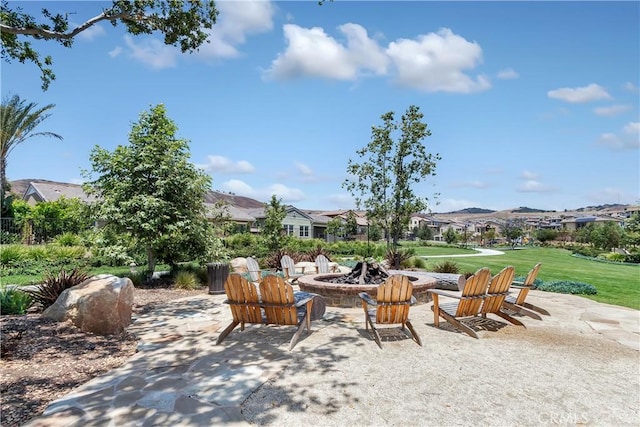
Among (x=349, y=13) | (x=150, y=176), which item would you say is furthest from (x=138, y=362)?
(x=349, y=13)

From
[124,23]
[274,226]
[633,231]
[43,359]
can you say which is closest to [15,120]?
[274,226]

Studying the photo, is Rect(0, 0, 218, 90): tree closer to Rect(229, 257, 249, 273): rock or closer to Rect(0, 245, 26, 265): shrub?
Rect(229, 257, 249, 273): rock

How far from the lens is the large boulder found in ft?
17.6

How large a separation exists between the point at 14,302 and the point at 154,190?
17.7ft

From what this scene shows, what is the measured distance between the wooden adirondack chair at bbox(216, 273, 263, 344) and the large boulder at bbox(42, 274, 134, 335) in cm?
169

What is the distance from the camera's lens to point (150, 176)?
36.4ft

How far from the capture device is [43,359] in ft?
14.1

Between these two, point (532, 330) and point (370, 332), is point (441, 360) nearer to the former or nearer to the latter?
point (370, 332)

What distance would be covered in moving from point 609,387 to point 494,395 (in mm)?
1335

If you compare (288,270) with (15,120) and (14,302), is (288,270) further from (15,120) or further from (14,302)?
(15,120)

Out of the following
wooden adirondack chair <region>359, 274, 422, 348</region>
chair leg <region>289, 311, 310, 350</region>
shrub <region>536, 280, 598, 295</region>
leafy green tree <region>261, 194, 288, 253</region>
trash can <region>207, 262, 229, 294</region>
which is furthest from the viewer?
leafy green tree <region>261, 194, 288, 253</region>

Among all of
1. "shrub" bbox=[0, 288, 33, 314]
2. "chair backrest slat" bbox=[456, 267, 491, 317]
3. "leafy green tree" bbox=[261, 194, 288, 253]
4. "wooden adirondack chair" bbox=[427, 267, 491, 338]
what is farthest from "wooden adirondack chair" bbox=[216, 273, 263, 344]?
"leafy green tree" bbox=[261, 194, 288, 253]

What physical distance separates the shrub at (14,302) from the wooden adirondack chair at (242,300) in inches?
151

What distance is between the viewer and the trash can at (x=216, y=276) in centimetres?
951
